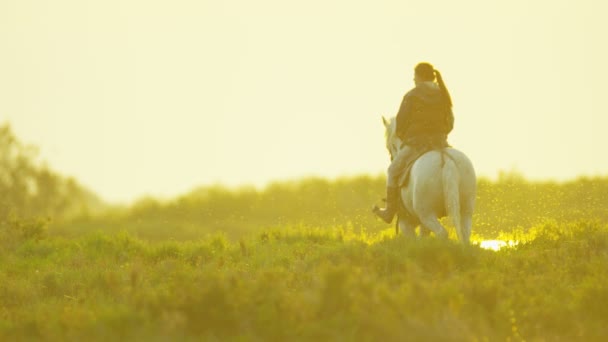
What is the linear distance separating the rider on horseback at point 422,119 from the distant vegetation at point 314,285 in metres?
1.17

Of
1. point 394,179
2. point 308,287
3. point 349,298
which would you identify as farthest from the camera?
point 394,179

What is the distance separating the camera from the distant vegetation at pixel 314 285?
7.73 metres

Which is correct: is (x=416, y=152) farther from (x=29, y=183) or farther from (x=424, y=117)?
(x=29, y=183)

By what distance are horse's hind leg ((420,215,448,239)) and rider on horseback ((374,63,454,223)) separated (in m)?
0.76

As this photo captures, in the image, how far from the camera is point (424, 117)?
12508mm

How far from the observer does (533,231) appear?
13.4 meters

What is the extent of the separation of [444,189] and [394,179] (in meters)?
1.15

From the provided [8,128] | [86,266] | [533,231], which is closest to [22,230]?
[86,266]

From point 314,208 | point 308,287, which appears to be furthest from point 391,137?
point 314,208

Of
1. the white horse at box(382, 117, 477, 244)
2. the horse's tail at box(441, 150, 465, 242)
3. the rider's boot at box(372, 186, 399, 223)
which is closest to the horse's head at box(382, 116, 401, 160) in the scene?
the rider's boot at box(372, 186, 399, 223)

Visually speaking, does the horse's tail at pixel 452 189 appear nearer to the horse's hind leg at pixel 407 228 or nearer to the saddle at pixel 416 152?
the saddle at pixel 416 152

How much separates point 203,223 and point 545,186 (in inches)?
352

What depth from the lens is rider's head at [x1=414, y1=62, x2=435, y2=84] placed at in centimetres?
1287

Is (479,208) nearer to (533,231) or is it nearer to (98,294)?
(533,231)
